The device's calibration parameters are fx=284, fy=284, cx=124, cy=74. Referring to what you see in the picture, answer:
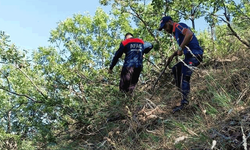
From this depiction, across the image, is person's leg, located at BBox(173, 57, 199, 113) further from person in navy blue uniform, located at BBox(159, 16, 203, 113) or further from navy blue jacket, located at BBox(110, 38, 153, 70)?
navy blue jacket, located at BBox(110, 38, 153, 70)

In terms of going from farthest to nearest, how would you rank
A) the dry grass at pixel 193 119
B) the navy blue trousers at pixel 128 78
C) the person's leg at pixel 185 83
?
→ the navy blue trousers at pixel 128 78, the person's leg at pixel 185 83, the dry grass at pixel 193 119

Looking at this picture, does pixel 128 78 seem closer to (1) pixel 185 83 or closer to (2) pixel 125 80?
(2) pixel 125 80

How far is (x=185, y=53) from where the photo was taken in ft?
14.7

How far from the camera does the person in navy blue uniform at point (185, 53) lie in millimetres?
4332

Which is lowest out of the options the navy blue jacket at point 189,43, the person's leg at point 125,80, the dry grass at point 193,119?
the dry grass at point 193,119

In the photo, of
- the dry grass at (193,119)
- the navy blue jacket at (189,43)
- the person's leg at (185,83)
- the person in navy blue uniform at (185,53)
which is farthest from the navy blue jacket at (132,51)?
the person's leg at (185,83)

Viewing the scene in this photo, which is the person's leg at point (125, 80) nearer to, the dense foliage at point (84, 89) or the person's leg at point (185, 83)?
the dense foliage at point (84, 89)

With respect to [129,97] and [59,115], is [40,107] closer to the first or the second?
[59,115]

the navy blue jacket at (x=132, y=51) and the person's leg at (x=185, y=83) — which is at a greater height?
the navy blue jacket at (x=132, y=51)

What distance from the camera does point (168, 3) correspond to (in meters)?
6.61

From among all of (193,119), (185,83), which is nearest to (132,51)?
(185,83)

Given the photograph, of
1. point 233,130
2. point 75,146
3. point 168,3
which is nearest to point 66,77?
point 75,146

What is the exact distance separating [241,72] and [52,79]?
12.5 feet

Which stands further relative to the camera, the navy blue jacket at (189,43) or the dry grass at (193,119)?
the navy blue jacket at (189,43)
